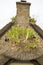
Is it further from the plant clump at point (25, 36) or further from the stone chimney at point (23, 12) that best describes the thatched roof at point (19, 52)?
the stone chimney at point (23, 12)

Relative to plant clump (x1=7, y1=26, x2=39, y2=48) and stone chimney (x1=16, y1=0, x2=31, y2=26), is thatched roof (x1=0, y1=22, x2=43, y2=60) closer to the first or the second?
plant clump (x1=7, y1=26, x2=39, y2=48)

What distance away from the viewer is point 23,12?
65.9ft

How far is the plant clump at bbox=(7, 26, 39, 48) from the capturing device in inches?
663

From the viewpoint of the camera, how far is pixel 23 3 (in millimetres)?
19906

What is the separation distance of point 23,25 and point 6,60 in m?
4.18

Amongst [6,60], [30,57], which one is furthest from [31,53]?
[6,60]

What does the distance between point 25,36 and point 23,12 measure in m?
2.96

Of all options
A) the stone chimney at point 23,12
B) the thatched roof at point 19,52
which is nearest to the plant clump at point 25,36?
the thatched roof at point 19,52

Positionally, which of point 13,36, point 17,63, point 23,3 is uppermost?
point 23,3

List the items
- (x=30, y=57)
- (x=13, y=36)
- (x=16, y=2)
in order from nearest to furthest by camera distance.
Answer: (x=30, y=57)
(x=13, y=36)
(x=16, y=2)

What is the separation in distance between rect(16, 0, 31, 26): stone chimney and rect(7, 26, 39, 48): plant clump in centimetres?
148

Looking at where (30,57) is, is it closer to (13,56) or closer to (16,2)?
(13,56)

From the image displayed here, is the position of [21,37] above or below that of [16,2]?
below

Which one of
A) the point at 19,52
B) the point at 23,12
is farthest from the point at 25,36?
the point at 23,12
